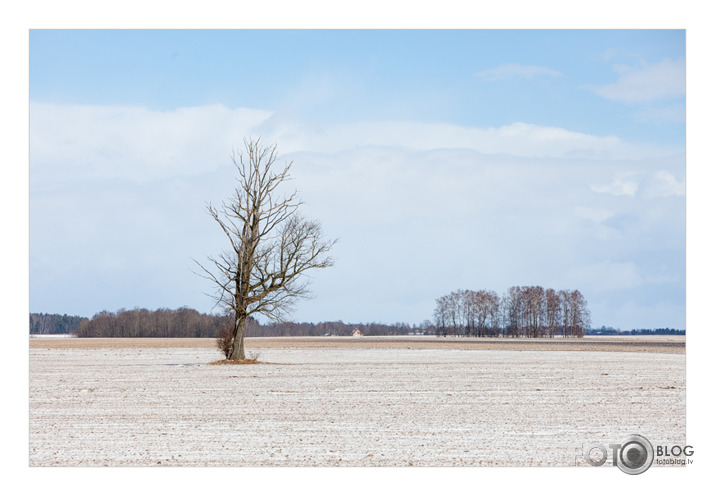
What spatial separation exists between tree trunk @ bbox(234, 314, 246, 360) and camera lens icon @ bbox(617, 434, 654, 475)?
2329 centimetres

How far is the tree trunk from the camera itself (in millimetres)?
33281

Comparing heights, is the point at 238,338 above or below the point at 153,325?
above

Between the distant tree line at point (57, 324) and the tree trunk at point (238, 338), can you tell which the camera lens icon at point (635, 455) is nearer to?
the tree trunk at point (238, 338)

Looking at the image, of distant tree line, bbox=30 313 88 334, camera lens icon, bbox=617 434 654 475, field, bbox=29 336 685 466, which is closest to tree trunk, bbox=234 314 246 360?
field, bbox=29 336 685 466

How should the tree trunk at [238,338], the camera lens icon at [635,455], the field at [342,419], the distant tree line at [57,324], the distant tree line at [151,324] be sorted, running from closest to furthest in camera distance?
the camera lens icon at [635,455]
the field at [342,419]
the tree trunk at [238,338]
the distant tree line at [151,324]
the distant tree line at [57,324]

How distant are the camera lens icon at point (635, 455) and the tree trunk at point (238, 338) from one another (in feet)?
76.4

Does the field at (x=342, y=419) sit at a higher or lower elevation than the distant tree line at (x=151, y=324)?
higher

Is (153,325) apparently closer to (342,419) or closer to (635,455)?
(342,419)

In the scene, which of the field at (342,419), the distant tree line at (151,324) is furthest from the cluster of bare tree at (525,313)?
the field at (342,419)

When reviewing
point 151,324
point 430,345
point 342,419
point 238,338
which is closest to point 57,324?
point 151,324

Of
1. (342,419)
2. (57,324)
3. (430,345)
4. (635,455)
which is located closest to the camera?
(635,455)

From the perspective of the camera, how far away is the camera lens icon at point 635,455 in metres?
10.5

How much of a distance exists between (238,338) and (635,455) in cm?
2495

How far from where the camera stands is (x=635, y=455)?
36.8 ft
